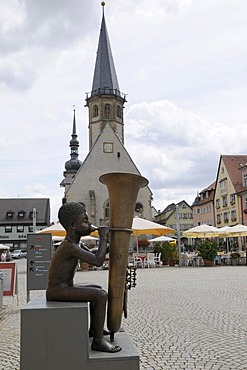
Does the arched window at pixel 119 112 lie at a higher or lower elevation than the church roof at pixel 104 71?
lower

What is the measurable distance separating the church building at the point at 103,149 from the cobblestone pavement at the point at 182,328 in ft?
125

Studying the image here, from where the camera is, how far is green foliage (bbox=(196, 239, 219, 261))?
25.9 metres

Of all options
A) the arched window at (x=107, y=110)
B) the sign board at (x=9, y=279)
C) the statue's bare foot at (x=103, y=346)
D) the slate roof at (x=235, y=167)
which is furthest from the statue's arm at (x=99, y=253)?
the arched window at (x=107, y=110)

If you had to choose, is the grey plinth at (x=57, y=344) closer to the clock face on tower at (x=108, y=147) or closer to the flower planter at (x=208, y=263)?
the flower planter at (x=208, y=263)

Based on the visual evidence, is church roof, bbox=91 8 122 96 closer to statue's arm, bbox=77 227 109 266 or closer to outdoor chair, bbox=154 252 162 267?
outdoor chair, bbox=154 252 162 267

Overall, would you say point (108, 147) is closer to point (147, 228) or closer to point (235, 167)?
point (235, 167)

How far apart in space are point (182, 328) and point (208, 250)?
718 inches

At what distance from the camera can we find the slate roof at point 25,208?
83125mm

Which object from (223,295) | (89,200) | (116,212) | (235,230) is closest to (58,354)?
(116,212)

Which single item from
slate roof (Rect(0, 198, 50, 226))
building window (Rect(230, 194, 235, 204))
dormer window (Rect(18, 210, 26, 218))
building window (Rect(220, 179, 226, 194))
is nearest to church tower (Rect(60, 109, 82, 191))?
slate roof (Rect(0, 198, 50, 226))

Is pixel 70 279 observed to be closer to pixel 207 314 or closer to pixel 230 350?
pixel 230 350

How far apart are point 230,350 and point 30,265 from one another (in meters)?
6.13

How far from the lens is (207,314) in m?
9.62

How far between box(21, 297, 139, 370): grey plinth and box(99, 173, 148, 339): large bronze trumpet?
1.57ft
